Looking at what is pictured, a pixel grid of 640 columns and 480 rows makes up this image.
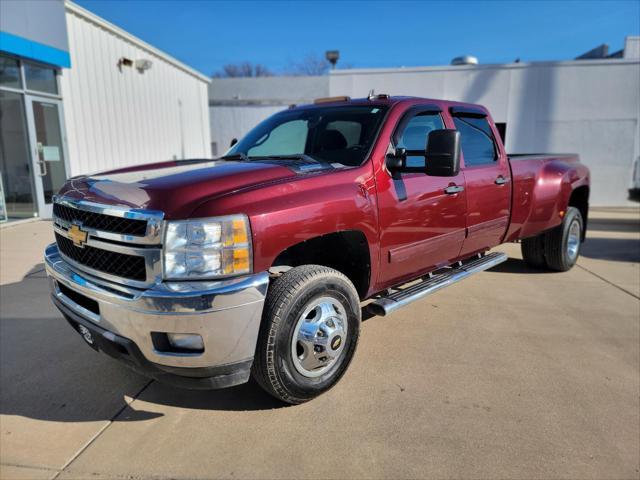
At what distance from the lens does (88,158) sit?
Answer: 36.0 feet

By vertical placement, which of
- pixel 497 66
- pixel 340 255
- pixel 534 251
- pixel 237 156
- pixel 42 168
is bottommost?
pixel 534 251

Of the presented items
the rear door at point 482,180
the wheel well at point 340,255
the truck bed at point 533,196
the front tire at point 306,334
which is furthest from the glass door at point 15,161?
A: the truck bed at point 533,196

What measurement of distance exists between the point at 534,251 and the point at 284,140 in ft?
12.5

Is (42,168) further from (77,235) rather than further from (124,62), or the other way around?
(77,235)

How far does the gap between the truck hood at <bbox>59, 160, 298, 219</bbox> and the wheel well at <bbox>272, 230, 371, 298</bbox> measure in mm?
510

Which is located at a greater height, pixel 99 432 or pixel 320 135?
pixel 320 135

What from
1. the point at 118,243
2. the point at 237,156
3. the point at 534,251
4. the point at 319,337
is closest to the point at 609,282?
the point at 534,251

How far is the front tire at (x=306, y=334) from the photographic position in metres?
2.49

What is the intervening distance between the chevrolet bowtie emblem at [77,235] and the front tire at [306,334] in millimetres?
1150

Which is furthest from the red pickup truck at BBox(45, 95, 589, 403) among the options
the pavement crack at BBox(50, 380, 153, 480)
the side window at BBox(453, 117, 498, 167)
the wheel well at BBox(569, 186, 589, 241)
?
the wheel well at BBox(569, 186, 589, 241)

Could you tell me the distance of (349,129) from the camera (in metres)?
3.61

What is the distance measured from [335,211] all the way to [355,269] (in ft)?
2.09

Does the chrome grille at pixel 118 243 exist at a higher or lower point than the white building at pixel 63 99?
lower

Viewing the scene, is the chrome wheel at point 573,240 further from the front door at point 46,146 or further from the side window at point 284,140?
the front door at point 46,146
